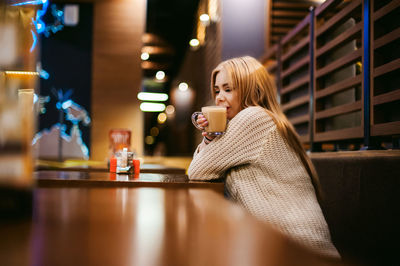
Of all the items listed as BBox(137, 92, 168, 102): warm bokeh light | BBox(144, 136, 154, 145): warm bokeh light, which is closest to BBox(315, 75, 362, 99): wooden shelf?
BBox(137, 92, 168, 102): warm bokeh light

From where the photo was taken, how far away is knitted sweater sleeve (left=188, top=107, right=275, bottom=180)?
153 cm

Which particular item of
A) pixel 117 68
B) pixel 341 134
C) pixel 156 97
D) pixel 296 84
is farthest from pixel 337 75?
pixel 156 97

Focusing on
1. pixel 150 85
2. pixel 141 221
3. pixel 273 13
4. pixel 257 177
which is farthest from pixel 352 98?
pixel 150 85

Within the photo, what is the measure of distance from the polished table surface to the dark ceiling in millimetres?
8232

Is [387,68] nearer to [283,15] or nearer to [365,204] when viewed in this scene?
[365,204]

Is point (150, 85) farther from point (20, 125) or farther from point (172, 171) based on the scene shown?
point (20, 125)

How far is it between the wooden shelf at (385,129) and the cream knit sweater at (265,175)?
0.63 m

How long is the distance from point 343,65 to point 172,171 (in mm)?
1363

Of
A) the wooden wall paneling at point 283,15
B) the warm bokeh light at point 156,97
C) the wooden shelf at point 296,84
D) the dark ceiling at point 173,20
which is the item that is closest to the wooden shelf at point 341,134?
the wooden shelf at point 296,84

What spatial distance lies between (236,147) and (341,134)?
1246 mm

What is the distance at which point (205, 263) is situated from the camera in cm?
41

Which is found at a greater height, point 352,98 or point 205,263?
point 352,98

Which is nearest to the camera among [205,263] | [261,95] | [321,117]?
[205,263]

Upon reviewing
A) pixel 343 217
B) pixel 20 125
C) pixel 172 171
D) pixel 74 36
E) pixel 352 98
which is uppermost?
pixel 74 36
